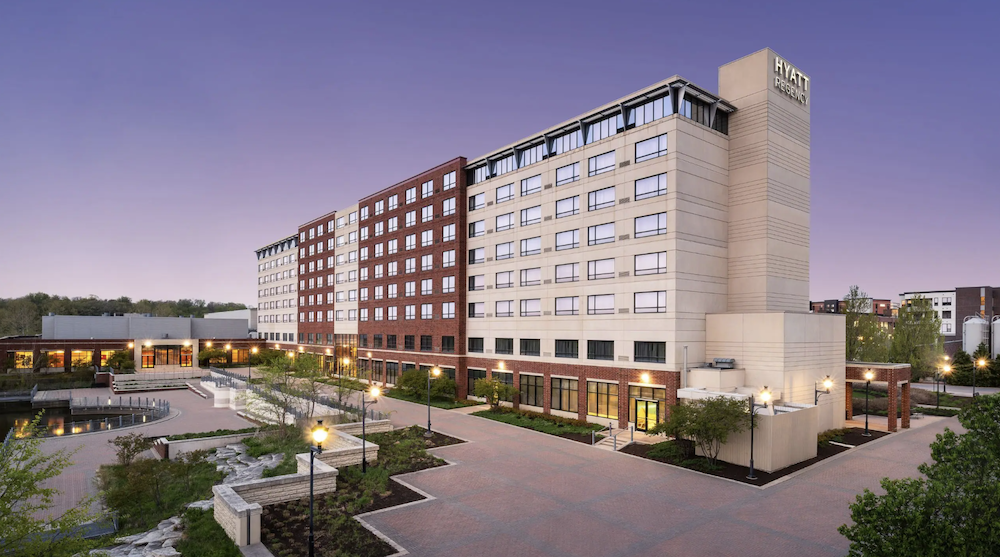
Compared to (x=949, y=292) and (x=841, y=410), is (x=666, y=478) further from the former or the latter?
(x=949, y=292)

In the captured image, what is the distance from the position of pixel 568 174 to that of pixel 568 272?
765 centimetres

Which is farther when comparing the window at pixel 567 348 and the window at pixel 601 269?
the window at pixel 567 348

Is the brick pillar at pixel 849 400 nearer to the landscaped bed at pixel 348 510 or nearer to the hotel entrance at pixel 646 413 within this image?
the hotel entrance at pixel 646 413

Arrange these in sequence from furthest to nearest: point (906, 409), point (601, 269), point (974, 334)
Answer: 1. point (974, 334)
2. point (601, 269)
3. point (906, 409)

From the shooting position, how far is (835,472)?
25875 mm

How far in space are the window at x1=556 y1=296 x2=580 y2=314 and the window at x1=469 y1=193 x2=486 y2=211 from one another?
13.7 meters

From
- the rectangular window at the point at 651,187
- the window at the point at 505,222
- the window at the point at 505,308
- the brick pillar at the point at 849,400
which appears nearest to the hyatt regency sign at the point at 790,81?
the rectangular window at the point at 651,187

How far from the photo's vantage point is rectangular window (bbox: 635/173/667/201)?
115ft

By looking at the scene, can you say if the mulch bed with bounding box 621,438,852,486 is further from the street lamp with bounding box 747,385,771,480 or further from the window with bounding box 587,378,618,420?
the window with bounding box 587,378,618,420

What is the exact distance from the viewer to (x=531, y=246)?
44812mm

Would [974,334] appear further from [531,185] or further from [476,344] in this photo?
[476,344]

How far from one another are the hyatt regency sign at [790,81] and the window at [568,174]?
14.6 m

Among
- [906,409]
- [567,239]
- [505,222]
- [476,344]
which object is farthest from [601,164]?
[906,409]

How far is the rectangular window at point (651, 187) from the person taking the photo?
35125 mm
